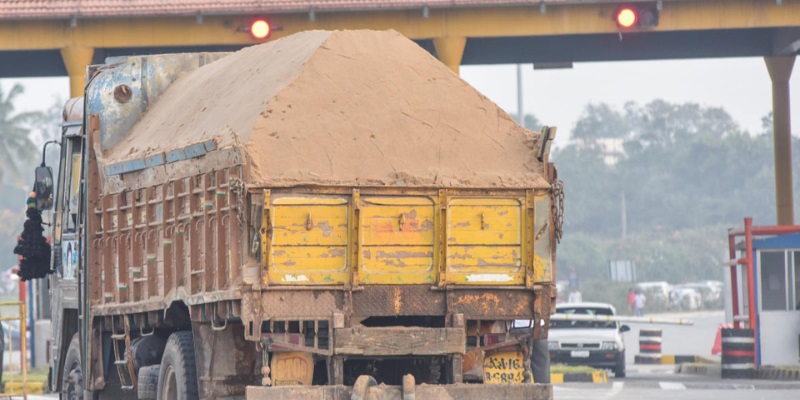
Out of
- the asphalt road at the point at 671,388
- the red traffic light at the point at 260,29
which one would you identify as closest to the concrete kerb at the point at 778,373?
the asphalt road at the point at 671,388

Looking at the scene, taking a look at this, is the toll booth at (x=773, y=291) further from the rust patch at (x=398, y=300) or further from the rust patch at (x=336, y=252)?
the rust patch at (x=336, y=252)

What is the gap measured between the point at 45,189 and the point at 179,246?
402 cm

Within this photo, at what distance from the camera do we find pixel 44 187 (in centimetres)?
1678

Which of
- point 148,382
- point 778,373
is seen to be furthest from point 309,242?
point 778,373

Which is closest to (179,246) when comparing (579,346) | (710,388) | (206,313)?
(206,313)

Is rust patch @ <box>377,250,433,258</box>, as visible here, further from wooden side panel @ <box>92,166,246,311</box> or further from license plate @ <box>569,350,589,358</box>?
license plate @ <box>569,350,589,358</box>

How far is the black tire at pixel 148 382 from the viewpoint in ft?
46.3

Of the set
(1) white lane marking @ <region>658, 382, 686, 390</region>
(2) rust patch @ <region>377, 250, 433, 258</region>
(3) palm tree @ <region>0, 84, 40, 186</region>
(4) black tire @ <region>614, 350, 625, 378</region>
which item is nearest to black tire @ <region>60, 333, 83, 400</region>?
(2) rust patch @ <region>377, 250, 433, 258</region>

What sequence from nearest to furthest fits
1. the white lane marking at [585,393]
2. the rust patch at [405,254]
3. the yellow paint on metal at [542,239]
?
the rust patch at [405,254], the yellow paint on metal at [542,239], the white lane marking at [585,393]

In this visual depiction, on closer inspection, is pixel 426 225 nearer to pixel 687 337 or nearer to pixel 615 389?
pixel 615 389

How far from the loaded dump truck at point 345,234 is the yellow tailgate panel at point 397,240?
13 mm

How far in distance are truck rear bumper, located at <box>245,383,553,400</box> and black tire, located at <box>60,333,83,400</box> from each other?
15.3ft

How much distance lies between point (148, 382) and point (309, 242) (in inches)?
118

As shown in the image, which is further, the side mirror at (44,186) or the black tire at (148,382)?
the side mirror at (44,186)
